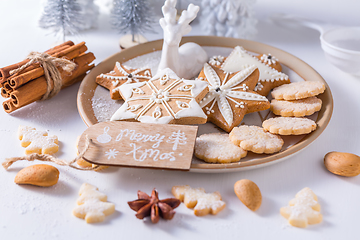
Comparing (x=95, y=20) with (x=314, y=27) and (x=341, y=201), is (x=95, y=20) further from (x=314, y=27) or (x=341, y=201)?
(x=341, y=201)

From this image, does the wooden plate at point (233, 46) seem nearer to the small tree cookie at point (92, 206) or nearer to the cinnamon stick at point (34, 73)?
the cinnamon stick at point (34, 73)

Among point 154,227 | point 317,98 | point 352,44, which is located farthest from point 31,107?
point 352,44

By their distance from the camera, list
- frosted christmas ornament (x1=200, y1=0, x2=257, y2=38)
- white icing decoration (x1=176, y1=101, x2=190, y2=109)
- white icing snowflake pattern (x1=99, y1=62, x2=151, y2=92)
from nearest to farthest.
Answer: white icing decoration (x1=176, y1=101, x2=190, y2=109) → white icing snowflake pattern (x1=99, y1=62, x2=151, y2=92) → frosted christmas ornament (x1=200, y1=0, x2=257, y2=38)

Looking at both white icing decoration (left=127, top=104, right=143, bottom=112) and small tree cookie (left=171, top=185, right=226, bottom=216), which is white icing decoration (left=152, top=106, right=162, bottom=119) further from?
small tree cookie (left=171, top=185, right=226, bottom=216)

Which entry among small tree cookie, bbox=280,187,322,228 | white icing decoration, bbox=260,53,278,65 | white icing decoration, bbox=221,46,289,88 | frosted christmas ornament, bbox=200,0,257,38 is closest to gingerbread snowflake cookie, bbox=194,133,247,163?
small tree cookie, bbox=280,187,322,228

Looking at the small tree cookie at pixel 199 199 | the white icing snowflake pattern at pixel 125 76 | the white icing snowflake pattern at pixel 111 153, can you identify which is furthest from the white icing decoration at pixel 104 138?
the white icing snowflake pattern at pixel 125 76

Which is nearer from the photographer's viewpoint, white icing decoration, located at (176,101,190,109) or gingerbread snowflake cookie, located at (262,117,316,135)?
gingerbread snowflake cookie, located at (262,117,316,135)
